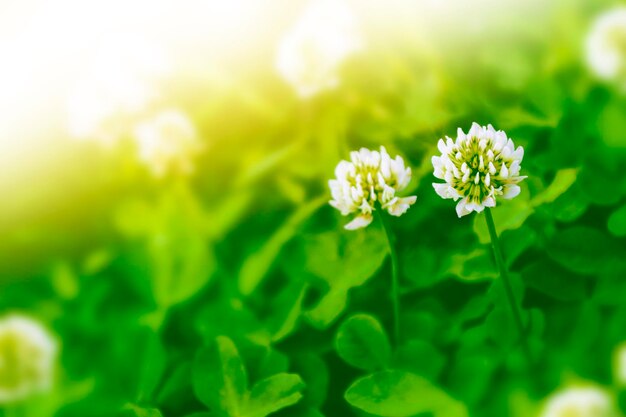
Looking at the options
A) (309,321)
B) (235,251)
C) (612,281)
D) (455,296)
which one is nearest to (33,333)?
(235,251)

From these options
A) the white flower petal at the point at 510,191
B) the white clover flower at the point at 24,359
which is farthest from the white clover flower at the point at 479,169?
the white clover flower at the point at 24,359

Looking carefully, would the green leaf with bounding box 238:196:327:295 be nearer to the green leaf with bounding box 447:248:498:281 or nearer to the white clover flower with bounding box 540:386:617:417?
the green leaf with bounding box 447:248:498:281

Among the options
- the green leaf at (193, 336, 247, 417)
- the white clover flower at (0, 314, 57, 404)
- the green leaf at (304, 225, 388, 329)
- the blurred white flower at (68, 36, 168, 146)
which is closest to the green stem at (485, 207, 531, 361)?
the green leaf at (304, 225, 388, 329)

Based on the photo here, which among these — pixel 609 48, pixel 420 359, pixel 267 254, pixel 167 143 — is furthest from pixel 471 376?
pixel 167 143

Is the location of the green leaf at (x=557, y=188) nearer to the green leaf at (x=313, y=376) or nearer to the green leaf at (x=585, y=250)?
the green leaf at (x=585, y=250)

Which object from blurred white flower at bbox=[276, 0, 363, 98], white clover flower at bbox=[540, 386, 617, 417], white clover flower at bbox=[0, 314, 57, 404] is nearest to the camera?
white clover flower at bbox=[540, 386, 617, 417]

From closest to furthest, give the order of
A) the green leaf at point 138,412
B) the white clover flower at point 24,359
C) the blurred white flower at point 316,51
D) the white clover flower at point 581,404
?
the white clover flower at point 581,404
the green leaf at point 138,412
the white clover flower at point 24,359
the blurred white flower at point 316,51
